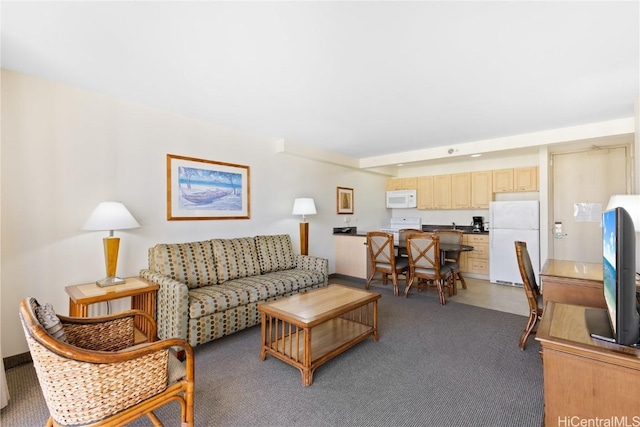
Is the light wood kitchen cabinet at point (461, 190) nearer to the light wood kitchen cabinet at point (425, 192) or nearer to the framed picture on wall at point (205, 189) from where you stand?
the light wood kitchen cabinet at point (425, 192)

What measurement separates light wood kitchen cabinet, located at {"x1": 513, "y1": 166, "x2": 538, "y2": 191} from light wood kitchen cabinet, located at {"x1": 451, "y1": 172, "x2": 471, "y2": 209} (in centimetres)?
76

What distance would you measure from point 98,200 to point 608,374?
3598 mm

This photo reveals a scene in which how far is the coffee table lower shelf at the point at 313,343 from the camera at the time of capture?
6.48 ft

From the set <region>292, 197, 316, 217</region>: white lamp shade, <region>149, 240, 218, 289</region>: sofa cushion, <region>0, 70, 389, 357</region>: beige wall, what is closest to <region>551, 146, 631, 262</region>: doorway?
<region>292, 197, 316, 217</region>: white lamp shade

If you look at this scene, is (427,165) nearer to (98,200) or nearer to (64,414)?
(98,200)

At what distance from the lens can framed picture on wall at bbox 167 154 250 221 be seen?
3174mm

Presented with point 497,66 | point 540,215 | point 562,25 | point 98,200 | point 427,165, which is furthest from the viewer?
point 427,165

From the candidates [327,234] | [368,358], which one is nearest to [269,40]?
[368,358]

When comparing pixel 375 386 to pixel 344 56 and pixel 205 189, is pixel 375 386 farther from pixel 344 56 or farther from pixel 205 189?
pixel 205 189

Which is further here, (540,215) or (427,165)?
(427,165)

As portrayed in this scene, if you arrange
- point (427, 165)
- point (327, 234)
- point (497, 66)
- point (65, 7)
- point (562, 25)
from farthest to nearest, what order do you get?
point (427, 165) → point (327, 234) → point (497, 66) → point (562, 25) → point (65, 7)

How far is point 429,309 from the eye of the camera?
3.53 meters

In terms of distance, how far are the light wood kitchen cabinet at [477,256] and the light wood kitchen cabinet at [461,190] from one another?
657 mm

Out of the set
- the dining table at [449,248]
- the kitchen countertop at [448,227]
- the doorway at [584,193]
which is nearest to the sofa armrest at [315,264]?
the dining table at [449,248]
